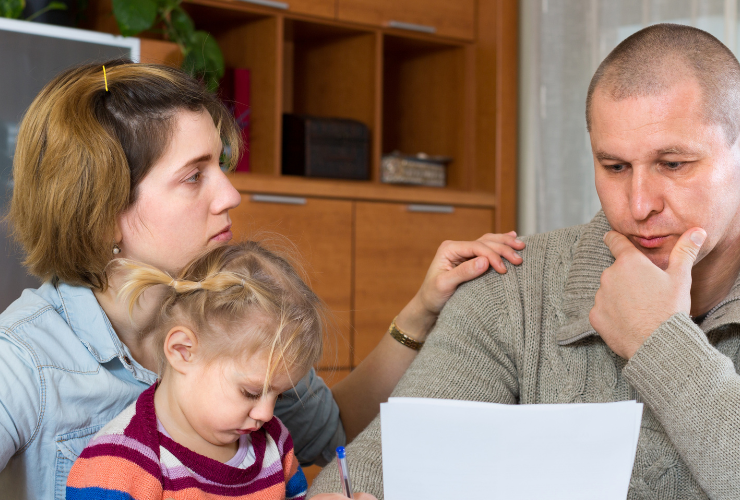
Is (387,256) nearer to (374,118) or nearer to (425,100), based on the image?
(374,118)

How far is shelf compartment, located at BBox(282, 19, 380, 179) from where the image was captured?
314cm

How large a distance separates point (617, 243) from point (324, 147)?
1.97 metres

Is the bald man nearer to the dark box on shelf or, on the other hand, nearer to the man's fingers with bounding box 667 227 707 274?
the man's fingers with bounding box 667 227 707 274

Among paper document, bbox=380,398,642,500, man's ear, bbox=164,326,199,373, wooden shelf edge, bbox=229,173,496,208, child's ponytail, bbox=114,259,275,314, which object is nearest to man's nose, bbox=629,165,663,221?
paper document, bbox=380,398,642,500

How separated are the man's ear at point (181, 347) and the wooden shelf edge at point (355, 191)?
1.56m

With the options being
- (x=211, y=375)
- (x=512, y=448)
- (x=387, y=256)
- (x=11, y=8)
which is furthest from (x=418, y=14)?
(x=512, y=448)

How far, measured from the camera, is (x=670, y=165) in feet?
3.62

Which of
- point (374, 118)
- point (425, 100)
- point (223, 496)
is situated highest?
point (425, 100)

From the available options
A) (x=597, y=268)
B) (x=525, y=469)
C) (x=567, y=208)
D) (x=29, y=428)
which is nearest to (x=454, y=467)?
(x=525, y=469)

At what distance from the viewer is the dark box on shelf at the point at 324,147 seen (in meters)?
2.96

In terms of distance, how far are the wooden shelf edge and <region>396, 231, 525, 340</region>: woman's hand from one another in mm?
1348

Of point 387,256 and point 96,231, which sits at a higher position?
point 96,231

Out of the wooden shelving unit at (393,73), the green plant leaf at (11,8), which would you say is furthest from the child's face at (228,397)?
the wooden shelving unit at (393,73)

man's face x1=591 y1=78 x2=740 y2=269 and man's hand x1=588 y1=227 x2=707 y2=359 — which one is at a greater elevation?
man's face x1=591 y1=78 x2=740 y2=269
